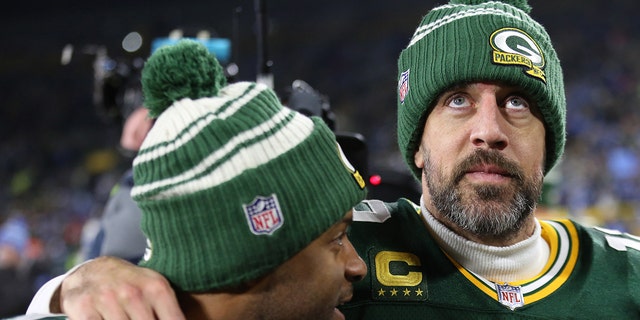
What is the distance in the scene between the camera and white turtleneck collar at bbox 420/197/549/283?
164cm

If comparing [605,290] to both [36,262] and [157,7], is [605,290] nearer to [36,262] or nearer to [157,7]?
[36,262]

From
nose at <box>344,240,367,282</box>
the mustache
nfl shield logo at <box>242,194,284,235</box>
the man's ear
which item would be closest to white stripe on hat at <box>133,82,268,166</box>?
nfl shield logo at <box>242,194,284,235</box>

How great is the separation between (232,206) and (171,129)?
152 mm

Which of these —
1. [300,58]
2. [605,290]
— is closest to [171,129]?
[605,290]

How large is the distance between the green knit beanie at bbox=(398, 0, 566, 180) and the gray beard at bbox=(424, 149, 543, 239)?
0.16 meters

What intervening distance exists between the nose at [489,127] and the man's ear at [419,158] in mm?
201

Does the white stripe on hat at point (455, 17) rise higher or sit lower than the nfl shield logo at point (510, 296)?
higher

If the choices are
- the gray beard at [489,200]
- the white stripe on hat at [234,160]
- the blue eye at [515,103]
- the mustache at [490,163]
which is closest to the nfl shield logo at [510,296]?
the gray beard at [489,200]

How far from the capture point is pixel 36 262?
344 inches

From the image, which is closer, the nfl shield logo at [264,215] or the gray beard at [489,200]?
the nfl shield logo at [264,215]

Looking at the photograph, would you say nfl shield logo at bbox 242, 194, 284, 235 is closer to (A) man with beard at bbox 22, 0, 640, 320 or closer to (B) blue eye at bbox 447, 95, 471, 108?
(A) man with beard at bbox 22, 0, 640, 320

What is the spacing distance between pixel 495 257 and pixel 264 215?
0.70 m

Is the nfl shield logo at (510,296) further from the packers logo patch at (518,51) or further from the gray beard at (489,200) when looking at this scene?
the packers logo patch at (518,51)

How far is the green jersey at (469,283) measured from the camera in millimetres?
1586
